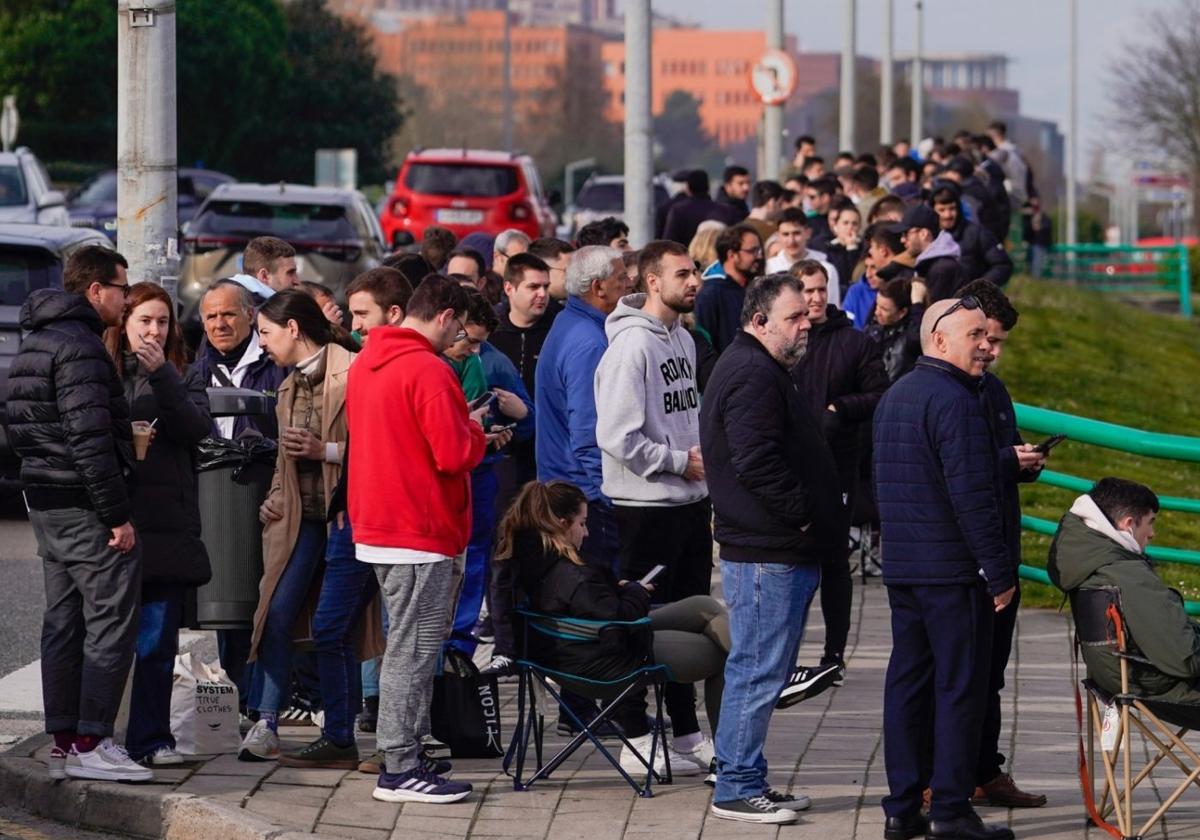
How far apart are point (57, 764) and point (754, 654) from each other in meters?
2.50

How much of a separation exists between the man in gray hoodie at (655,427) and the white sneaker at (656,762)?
5 cm

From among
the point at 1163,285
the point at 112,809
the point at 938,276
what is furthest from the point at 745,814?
the point at 1163,285

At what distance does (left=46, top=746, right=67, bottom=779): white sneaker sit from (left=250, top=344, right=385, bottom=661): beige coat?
767 mm

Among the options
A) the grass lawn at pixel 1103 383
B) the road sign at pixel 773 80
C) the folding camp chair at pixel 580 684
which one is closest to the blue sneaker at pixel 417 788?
the folding camp chair at pixel 580 684

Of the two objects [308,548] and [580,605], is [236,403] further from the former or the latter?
[580,605]

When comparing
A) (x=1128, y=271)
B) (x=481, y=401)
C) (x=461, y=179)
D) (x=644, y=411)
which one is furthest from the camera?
(x=1128, y=271)

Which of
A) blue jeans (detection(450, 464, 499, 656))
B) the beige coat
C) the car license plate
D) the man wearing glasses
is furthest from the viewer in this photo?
the car license plate

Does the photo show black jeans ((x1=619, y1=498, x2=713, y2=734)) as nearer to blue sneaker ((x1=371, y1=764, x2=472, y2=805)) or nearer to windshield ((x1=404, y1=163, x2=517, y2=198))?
blue sneaker ((x1=371, y1=764, x2=472, y2=805))

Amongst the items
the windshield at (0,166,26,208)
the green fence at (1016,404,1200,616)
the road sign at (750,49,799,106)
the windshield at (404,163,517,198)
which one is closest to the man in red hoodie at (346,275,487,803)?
the green fence at (1016,404,1200,616)

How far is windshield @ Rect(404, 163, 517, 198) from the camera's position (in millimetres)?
29375

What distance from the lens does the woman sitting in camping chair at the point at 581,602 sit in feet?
24.7

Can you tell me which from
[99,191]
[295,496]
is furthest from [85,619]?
[99,191]

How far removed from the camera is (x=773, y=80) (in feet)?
76.6

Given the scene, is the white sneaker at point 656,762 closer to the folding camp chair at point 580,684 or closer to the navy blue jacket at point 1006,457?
the folding camp chair at point 580,684
